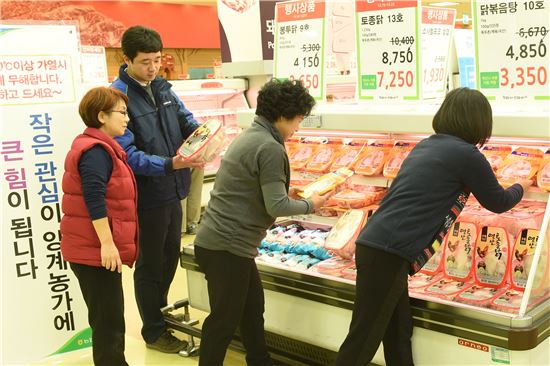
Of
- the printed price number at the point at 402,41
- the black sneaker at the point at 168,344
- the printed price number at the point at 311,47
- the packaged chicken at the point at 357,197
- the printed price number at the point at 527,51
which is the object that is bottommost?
the black sneaker at the point at 168,344

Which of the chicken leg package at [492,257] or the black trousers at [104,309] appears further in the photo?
the black trousers at [104,309]

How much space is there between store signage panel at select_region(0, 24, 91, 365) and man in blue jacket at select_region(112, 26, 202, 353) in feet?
1.22

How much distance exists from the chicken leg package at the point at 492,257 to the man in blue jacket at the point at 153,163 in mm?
1552

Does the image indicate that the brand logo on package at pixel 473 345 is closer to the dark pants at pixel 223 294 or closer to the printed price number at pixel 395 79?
the dark pants at pixel 223 294

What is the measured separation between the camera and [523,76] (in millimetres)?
2746

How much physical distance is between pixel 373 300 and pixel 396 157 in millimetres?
951

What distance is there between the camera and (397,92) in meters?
3.23

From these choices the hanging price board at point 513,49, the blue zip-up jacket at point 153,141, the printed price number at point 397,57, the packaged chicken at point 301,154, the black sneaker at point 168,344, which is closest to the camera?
the hanging price board at point 513,49

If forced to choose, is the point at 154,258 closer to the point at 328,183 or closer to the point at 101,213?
the point at 101,213

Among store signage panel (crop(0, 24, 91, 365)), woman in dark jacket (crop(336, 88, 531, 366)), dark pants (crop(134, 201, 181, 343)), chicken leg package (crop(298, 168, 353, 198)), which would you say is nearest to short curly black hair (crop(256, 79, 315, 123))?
chicken leg package (crop(298, 168, 353, 198))

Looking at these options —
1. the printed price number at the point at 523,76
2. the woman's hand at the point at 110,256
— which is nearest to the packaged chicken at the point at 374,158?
the printed price number at the point at 523,76

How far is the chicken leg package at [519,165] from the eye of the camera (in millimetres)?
2789

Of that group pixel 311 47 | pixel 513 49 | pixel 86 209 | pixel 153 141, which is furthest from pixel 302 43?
pixel 86 209

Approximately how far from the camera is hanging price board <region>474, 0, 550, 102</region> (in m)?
2.67
